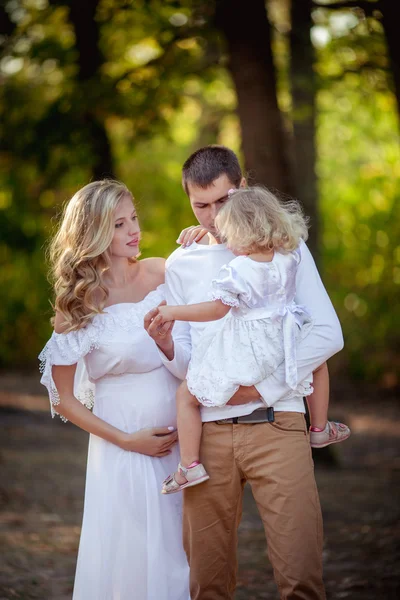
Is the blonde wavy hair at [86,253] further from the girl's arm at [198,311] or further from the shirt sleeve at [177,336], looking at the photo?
the girl's arm at [198,311]

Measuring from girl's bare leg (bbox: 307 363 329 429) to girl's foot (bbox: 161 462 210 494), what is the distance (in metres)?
0.51

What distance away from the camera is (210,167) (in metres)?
3.23

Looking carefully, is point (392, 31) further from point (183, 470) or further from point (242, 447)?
point (183, 470)

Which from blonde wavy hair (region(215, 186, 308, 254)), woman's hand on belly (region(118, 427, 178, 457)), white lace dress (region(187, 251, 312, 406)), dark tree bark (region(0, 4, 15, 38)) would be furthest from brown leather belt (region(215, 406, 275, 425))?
dark tree bark (region(0, 4, 15, 38))

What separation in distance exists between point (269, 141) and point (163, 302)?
4.21m

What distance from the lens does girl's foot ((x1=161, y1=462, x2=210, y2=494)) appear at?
309 cm

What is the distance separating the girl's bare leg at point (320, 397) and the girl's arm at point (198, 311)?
0.51m

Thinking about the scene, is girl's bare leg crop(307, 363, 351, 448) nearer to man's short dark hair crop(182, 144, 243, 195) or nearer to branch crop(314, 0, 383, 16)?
man's short dark hair crop(182, 144, 243, 195)

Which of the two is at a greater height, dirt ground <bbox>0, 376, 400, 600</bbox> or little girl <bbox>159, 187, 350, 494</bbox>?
little girl <bbox>159, 187, 350, 494</bbox>

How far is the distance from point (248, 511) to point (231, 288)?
4701 mm

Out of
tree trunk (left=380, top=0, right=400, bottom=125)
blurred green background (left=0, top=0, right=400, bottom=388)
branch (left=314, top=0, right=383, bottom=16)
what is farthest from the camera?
blurred green background (left=0, top=0, right=400, bottom=388)

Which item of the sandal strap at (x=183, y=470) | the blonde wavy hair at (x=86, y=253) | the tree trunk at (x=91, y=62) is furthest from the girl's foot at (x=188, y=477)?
the tree trunk at (x=91, y=62)

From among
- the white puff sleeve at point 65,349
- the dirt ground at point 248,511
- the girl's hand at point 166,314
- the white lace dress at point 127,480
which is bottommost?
the dirt ground at point 248,511

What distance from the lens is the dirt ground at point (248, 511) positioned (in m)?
5.19
